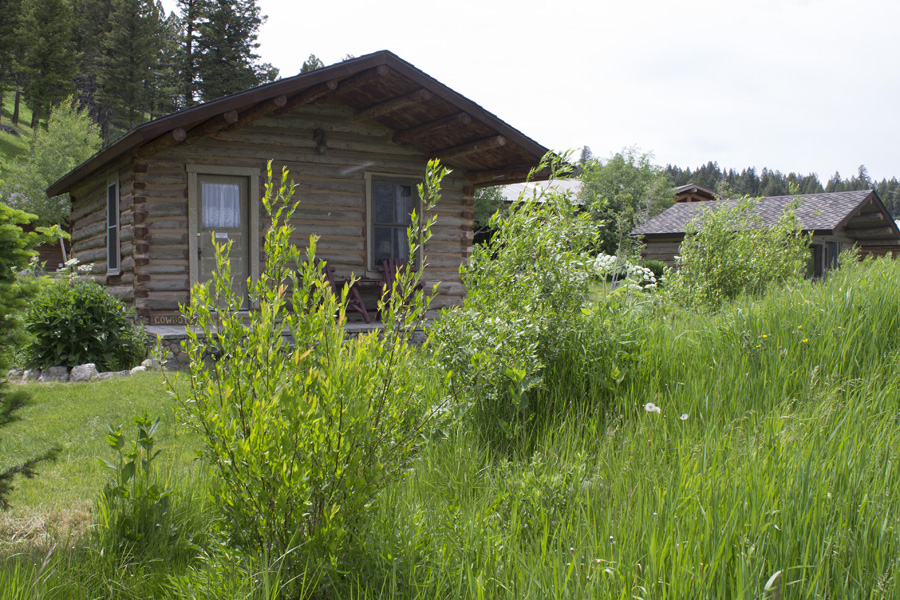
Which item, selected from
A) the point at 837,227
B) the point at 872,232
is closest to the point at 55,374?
the point at 837,227

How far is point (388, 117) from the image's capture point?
36.1 ft

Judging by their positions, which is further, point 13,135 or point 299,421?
point 13,135

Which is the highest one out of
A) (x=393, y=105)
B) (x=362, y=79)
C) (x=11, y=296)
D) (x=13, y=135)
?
(x=13, y=135)

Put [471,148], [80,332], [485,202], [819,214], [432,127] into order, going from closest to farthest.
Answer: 1. [80,332]
2. [432,127]
3. [471,148]
4. [819,214]
5. [485,202]

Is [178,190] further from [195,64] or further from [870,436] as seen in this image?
[195,64]

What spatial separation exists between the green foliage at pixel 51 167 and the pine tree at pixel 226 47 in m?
9.41

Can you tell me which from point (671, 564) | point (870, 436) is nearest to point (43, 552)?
point (671, 564)

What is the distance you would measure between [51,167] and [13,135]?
2327cm

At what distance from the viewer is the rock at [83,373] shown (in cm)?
757

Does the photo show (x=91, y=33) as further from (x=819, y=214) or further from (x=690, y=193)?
(x=819, y=214)

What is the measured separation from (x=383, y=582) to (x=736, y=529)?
3.87 ft

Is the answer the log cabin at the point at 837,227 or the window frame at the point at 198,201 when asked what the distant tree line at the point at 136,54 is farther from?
the window frame at the point at 198,201

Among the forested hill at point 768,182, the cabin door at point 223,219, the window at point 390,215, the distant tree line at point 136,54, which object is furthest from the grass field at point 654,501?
the forested hill at point 768,182

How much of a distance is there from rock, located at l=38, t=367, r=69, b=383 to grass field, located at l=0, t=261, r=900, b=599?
438cm
